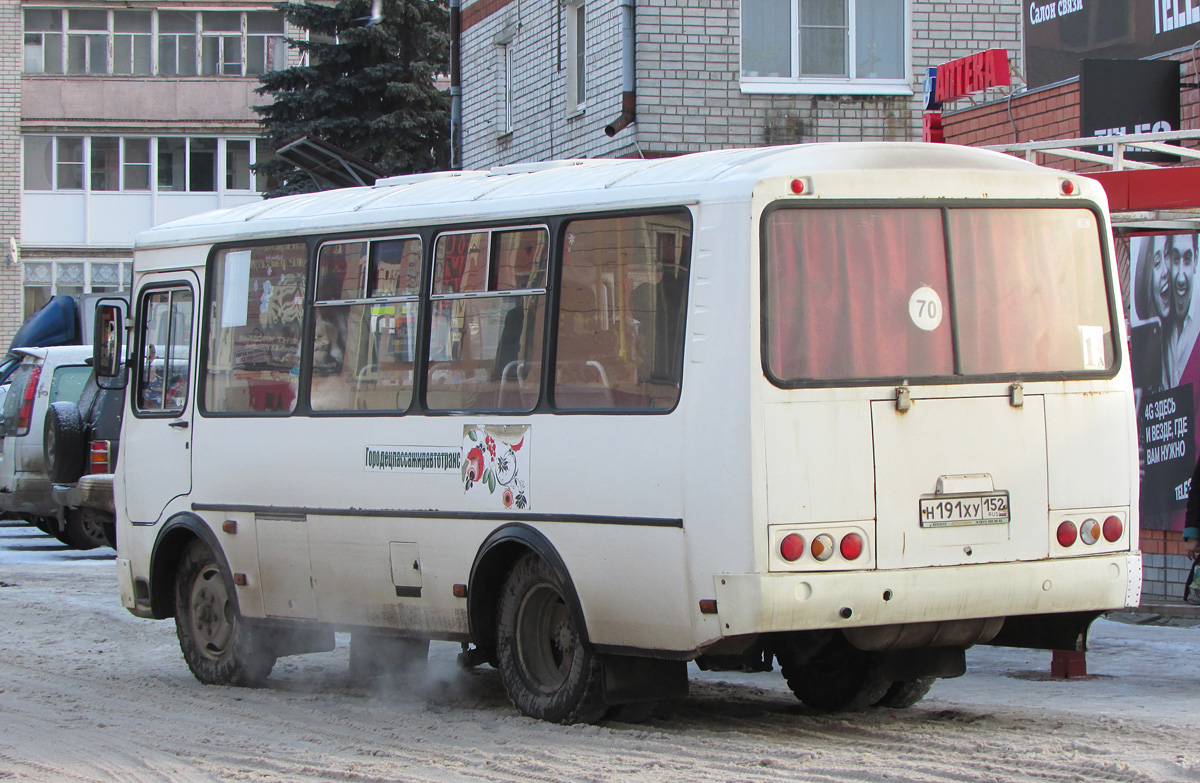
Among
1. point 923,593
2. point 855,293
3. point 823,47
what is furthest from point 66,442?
point 923,593

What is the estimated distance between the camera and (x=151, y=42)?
1768 inches

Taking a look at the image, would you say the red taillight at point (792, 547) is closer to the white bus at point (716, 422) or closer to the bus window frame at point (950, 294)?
the white bus at point (716, 422)

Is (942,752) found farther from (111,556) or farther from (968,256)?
(111,556)

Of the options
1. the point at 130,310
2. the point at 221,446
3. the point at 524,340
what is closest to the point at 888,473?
the point at 524,340

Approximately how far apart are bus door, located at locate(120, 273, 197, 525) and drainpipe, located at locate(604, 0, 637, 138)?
10.1 meters

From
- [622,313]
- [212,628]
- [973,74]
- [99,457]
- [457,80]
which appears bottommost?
[212,628]

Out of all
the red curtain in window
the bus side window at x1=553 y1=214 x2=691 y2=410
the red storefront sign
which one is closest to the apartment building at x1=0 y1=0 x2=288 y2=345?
the red storefront sign

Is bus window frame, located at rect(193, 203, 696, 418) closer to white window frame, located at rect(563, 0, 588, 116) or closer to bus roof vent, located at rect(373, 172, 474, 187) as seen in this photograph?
bus roof vent, located at rect(373, 172, 474, 187)

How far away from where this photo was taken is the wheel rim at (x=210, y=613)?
1018 centimetres

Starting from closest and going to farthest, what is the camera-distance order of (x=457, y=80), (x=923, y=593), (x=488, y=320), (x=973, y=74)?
(x=923, y=593), (x=488, y=320), (x=973, y=74), (x=457, y=80)

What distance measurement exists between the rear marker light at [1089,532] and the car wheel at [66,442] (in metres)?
11.1

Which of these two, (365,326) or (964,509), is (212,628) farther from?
(964,509)

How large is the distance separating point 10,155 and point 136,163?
3064mm

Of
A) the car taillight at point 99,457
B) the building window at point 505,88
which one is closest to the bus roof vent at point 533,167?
the car taillight at point 99,457
